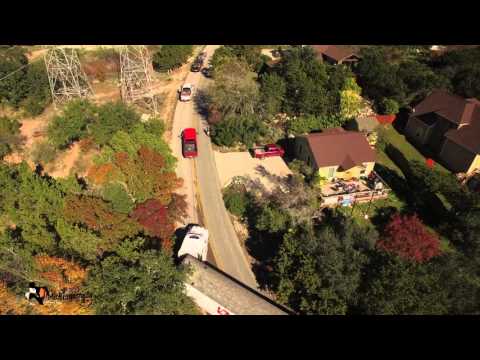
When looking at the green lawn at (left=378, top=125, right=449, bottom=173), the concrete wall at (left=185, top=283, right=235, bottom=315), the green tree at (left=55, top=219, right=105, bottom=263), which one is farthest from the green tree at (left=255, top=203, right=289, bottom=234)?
the green lawn at (left=378, top=125, right=449, bottom=173)

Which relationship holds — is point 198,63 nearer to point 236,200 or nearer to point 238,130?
point 238,130

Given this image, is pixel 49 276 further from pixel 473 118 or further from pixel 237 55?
pixel 473 118

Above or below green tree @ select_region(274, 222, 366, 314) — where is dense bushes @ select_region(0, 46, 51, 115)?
above

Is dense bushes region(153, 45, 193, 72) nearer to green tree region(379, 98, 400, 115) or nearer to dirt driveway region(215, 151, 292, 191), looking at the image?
dirt driveway region(215, 151, 292, 191)

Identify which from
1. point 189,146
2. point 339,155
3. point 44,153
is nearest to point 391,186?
point 339,155

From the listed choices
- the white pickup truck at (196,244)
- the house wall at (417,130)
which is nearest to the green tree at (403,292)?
the white pickup truck at (196,244)
